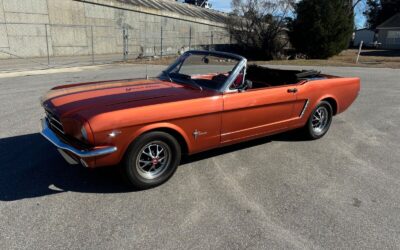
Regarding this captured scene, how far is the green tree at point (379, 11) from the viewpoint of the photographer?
197ft

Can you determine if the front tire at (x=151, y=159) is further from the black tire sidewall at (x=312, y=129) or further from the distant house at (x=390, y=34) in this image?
the distant house at (x=390, y=34)

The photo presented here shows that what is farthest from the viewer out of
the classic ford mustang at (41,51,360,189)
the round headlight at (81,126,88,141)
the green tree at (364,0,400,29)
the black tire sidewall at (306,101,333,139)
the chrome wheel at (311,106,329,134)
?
the green tree at (364,0,400,29)

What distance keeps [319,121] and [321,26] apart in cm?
2132

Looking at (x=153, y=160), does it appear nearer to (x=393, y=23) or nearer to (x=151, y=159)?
(x=151, y=159)

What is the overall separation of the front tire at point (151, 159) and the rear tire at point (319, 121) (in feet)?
8.55

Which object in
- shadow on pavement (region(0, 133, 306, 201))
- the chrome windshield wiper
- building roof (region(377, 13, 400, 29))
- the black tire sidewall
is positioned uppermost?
building roof (region(377, 13, 400, 29))

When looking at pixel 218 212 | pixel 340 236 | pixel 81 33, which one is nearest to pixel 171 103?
pixel 218 212

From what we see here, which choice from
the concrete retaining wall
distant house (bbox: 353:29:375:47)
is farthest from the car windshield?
distant house (bbox: 353:29:375:47)

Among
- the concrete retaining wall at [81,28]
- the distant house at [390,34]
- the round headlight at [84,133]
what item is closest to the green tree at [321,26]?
the concrete retaining wall at [81,28]

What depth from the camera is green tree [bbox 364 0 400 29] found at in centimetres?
5994

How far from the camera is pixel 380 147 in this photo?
5.62 metres

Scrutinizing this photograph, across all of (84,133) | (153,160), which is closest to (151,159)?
(153,160)

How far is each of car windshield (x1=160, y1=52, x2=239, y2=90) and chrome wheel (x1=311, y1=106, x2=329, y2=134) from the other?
72.2 inches

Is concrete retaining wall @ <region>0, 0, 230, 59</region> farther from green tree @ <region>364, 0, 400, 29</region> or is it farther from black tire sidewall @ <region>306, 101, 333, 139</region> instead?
green tree @ <region>364, 0, 400, 29</region>
